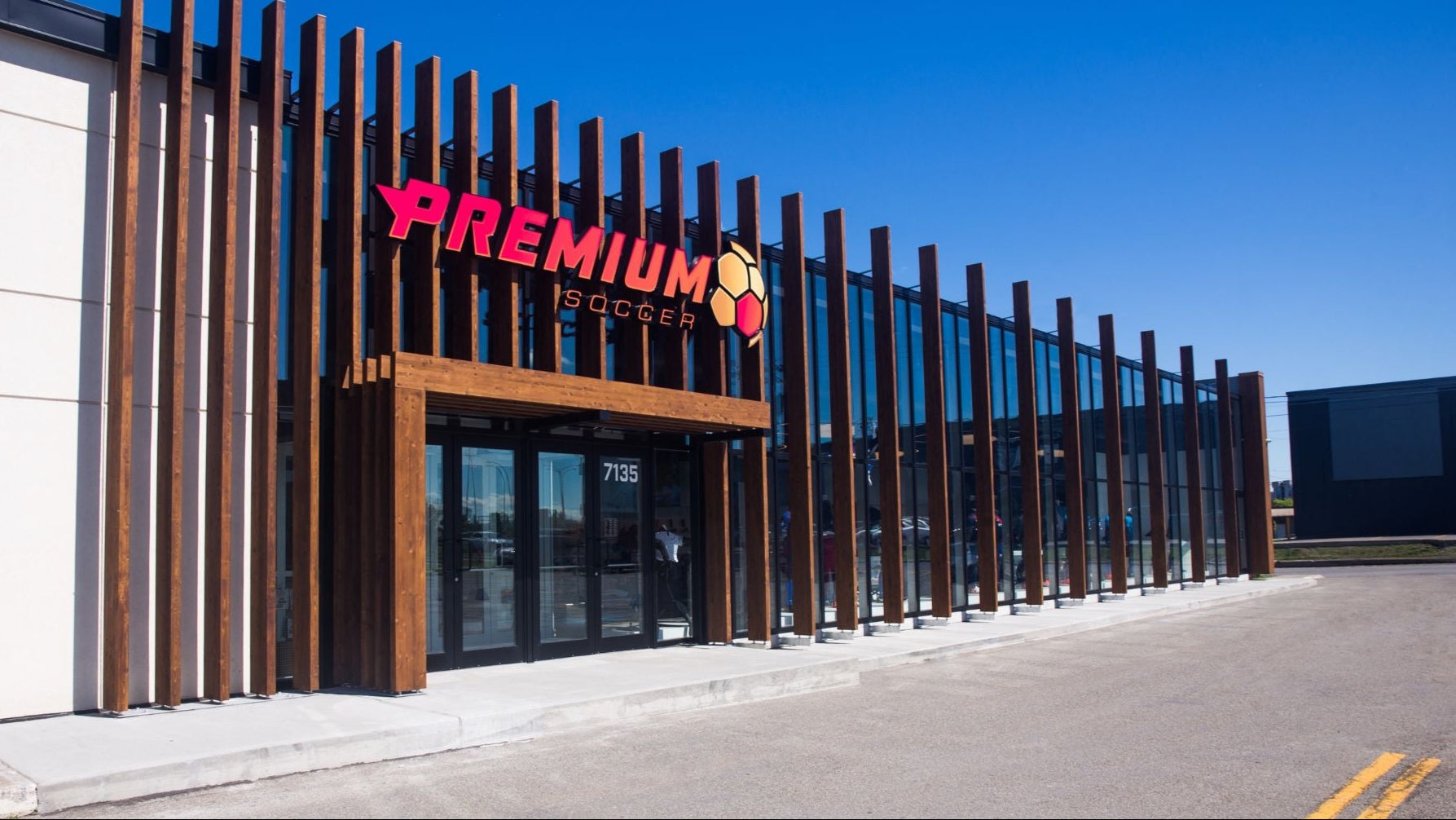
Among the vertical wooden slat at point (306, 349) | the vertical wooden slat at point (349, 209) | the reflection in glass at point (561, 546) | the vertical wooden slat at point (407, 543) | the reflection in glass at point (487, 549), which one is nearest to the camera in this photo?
the vertical wooden slat at point (407, 543)

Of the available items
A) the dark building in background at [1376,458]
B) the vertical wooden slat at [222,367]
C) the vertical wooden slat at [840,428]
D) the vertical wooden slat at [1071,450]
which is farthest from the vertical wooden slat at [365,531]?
the dark building in background at [1376,458]

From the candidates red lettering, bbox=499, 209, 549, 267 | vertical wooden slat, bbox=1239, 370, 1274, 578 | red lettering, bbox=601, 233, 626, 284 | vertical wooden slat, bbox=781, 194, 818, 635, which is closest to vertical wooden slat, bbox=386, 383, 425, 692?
red lettering, bbox=499, 209, 549, 267

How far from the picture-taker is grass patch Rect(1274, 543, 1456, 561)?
138 feet

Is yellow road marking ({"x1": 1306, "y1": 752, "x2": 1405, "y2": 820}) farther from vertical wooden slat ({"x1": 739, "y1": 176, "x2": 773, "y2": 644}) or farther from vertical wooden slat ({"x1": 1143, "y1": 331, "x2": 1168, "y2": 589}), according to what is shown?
vertical wooden slat ({"x1": 1143, "y1": 331, "x2": 1168, "y2": 589})

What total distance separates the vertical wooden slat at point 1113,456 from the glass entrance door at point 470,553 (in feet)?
48.6

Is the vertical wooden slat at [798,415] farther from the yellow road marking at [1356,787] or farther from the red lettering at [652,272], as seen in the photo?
the yellow road marking at [1356,787]

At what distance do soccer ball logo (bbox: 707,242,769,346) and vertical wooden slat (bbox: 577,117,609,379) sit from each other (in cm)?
176

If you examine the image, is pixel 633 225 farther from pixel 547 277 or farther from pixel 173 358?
pixel 173 358

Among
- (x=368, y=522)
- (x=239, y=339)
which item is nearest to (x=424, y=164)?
(x=239, y=339)

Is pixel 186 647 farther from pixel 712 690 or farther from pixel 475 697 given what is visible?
pixel 712 690

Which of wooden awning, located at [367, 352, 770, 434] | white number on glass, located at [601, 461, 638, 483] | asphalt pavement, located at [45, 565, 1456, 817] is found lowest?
asphalt pavement, located at [45, 565, 1456, 817]

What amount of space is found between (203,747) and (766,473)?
971 centimetres

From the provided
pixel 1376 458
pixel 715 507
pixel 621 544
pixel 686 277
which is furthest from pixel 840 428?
pixel 1376 458

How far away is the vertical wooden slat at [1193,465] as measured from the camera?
26938 millimetres
